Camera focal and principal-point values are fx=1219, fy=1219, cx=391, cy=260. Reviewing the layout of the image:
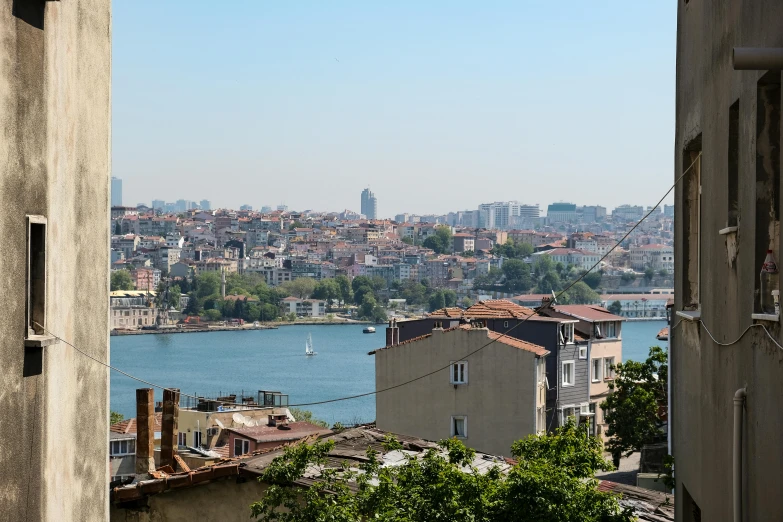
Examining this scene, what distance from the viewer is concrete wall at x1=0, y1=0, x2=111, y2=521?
503 centimetres

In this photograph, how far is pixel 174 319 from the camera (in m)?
158

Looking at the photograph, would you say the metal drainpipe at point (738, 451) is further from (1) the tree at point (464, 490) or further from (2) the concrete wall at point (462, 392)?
(2) the concrete wall at point (462, 392)

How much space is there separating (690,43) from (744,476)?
243cm

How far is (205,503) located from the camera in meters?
10.2

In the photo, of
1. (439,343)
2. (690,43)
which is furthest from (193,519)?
(439,343)

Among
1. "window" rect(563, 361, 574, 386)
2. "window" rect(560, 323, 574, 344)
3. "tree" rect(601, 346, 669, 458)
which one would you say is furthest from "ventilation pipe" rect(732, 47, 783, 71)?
"window" rect(563, 361, 574, 386)

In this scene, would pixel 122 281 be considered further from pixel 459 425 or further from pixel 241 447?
pixel 459 425

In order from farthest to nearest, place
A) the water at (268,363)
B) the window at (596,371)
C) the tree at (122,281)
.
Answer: the tree at (122,281) → the water at (268,363) → the window at (596,371)

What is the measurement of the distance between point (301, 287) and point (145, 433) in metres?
166

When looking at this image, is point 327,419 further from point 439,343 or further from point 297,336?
point 297,336

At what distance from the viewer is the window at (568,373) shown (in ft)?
108

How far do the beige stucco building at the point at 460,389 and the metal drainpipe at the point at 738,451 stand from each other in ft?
71.8

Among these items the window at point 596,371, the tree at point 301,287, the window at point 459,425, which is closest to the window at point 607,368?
the window at point 596,371

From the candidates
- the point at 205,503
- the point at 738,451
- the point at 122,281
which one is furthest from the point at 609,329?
the point at 122,281
